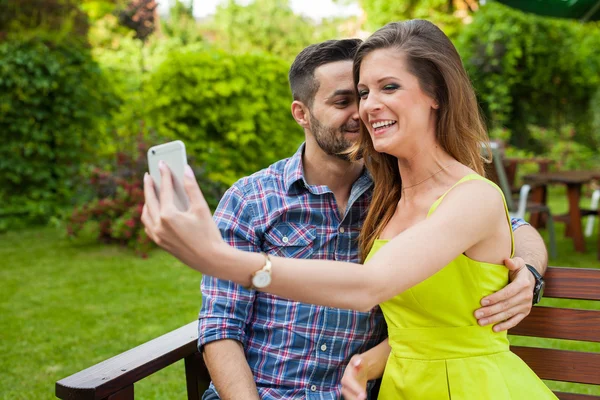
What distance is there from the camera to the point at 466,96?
6.10 ft

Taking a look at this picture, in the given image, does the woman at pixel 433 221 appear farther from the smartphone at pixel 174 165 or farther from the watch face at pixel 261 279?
the smartphone at pixel 174 165

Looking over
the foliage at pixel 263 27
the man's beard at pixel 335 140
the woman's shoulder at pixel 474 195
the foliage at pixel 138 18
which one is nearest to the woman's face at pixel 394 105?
the woman's shoulder at pixel 474 195

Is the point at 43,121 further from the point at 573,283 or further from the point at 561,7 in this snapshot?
the point at 573,283

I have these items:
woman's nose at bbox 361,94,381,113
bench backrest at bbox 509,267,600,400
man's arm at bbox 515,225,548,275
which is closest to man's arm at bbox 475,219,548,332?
man's arm at bbox 515,225,548,275

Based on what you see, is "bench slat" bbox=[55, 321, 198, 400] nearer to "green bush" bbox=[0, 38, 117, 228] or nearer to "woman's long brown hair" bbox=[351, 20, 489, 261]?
"woman's long brown hair" bbox=[351, 20, 489, 261]

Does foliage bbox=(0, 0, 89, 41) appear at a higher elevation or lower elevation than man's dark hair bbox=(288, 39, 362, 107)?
higher

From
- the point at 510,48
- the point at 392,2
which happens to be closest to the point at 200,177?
the point at 510,48

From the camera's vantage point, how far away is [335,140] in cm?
223

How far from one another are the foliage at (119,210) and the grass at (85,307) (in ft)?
0.57

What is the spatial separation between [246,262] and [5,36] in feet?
27.3

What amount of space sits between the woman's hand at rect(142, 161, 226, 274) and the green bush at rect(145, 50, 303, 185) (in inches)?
273

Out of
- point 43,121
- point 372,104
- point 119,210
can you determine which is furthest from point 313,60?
point 43,121

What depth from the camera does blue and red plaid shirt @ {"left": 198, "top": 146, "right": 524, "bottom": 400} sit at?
2.04 m

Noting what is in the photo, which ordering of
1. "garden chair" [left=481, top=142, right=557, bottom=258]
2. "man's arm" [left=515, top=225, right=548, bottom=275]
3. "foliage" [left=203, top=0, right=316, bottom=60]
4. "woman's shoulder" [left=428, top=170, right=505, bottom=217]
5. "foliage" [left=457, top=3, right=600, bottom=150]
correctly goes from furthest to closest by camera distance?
1. "foliage" [left=203, top=0, right=316, bottom=60]
2. "foliage" [left=457, top=3, right=600, bottom=150]
3. "garden chair" [left=481, top=142, right=557, bottom=258]
4. "man's arm" [left=515, top=225, right=548, bottom=275]
5. "woman's shoulder" [left=428, top=170, right=505, bottom=217]
